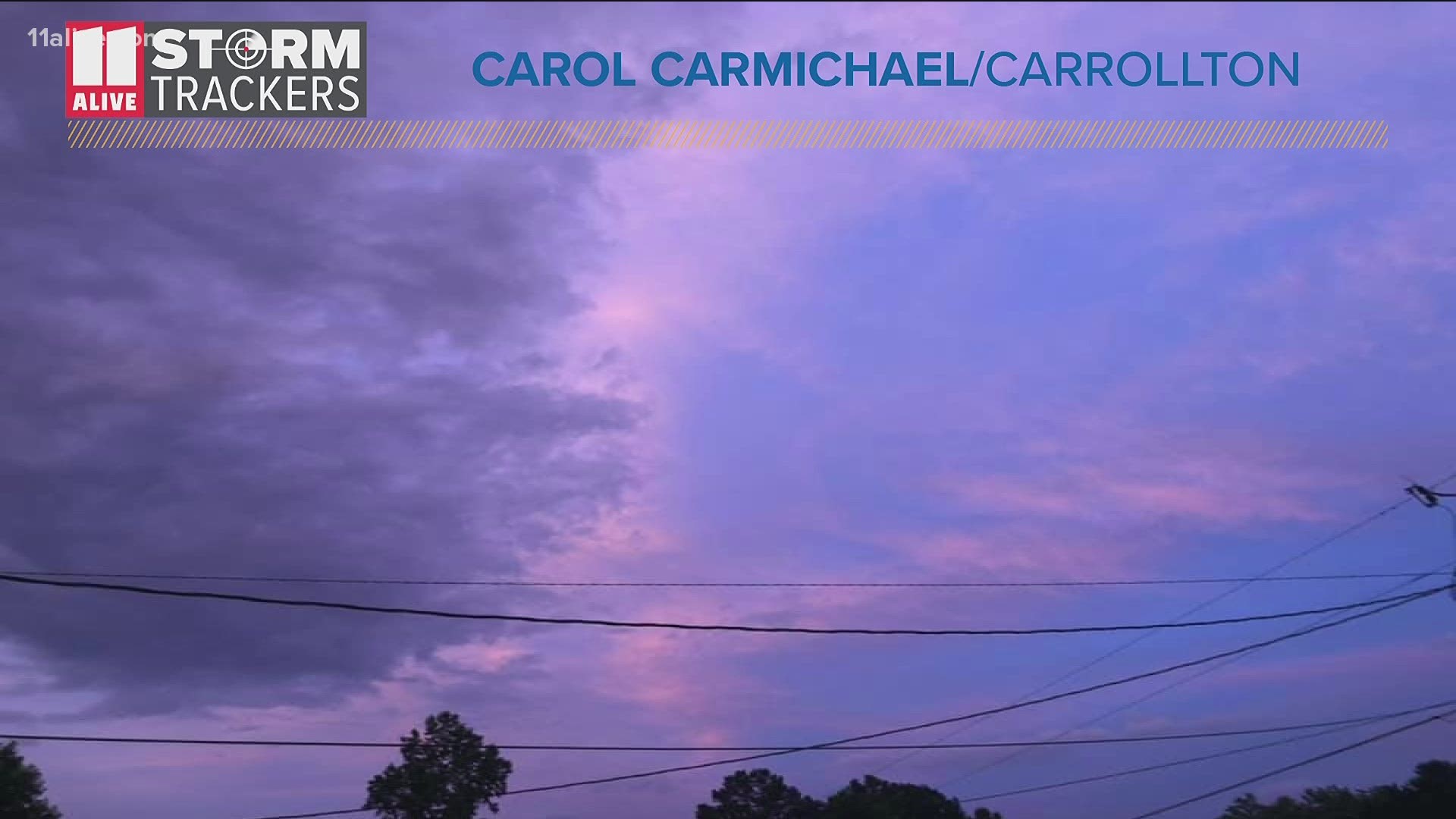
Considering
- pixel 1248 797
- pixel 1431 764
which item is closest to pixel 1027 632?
pixel 1431 764

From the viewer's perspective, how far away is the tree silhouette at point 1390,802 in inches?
1764

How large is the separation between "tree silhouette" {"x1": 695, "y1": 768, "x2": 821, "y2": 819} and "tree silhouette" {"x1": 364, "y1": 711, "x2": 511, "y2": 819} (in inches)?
1124

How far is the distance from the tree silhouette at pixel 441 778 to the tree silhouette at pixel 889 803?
1051 inches

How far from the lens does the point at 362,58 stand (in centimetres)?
2339

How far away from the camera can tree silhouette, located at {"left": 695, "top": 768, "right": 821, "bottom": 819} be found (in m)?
76.3

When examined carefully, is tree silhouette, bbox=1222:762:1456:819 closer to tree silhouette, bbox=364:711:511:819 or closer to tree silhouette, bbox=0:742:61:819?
tree silhouette, bbox=364:711:511:819

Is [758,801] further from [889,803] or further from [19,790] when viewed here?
[19,790]

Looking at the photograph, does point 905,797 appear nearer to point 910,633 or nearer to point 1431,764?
point 1431,764

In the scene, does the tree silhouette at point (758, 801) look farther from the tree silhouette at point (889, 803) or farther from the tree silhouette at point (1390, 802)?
the tree silhouette at point (1390, 802)

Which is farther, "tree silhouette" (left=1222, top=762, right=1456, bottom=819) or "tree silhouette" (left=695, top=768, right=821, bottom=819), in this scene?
"tree silhouette" (left=695, top=768, right=821, bottom=819)

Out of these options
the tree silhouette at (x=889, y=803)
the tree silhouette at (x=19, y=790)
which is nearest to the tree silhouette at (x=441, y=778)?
the tree silhouette at (x=19, y=790)

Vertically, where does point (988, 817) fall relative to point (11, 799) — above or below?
below

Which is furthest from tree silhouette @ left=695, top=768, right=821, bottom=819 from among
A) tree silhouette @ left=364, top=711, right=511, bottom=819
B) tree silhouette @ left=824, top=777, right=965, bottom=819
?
tree silhouette @ left=364, top=711, right=511, bottom=819

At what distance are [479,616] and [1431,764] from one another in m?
42.2
